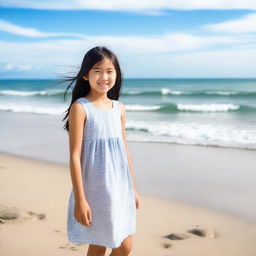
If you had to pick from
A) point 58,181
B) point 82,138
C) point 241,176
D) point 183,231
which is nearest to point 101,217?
point 82,138

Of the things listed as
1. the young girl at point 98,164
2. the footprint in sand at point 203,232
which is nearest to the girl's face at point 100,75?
the young girl at point 98,164

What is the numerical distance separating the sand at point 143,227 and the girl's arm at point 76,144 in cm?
137

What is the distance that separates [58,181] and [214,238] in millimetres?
2530

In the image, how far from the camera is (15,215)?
404cm

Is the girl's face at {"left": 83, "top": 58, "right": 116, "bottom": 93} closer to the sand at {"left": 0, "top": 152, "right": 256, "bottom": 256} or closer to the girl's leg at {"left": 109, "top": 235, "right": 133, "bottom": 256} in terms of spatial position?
the girl's leg at {"left": 109, "top": 235, "right": 133, "bottom": 256}

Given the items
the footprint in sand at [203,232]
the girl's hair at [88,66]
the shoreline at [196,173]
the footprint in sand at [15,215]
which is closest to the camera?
the girl's hair at [88,66]

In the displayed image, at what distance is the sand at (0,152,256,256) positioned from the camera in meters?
3.45

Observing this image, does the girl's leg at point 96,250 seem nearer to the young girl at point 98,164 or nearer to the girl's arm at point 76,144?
the young girl at point 98,164

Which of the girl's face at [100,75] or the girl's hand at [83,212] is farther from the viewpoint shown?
the girl's face at [100,75]

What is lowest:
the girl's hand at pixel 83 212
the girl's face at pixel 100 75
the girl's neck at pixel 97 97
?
the girl's hand at pixel 83 212

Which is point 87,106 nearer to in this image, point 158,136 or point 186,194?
point 186,194

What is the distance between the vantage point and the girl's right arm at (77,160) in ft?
7.07

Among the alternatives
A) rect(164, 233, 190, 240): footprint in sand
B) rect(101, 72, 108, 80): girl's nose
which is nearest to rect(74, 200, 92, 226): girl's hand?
rect(101, 72, 108, 80): girl's nose

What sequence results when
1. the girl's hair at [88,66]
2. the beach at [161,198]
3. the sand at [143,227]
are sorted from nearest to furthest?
the girl's hair at [88,66]
the sand at [143,227]
the beach at [161,198]
